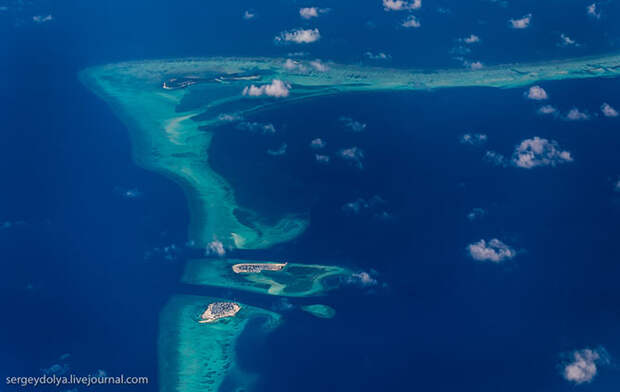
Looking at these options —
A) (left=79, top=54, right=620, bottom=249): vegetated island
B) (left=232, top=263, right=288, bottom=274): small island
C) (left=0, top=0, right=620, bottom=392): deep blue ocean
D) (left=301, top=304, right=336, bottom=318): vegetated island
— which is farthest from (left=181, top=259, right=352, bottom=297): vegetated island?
(left=79, top=54, right=620, bottom=249): vegetated island

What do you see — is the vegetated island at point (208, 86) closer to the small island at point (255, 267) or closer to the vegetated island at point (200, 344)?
the small island at point (255, 267)

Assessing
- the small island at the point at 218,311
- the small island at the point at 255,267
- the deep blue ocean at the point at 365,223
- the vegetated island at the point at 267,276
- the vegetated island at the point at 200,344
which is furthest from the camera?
the small island at the point at 255,267

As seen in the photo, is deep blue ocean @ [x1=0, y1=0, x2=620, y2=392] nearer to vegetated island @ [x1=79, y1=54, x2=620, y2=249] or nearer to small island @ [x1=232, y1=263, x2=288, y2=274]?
small island @ [x1=232, y1=263, x2=288, y2=274]

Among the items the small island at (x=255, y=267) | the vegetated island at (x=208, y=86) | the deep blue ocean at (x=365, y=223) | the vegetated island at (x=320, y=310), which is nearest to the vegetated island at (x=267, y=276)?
the small island at (x=255, y=267)

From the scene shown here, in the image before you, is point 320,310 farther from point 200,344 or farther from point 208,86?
point 208,86

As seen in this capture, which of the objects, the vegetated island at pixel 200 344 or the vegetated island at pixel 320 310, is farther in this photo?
the vegetated island at pixel 320 310
